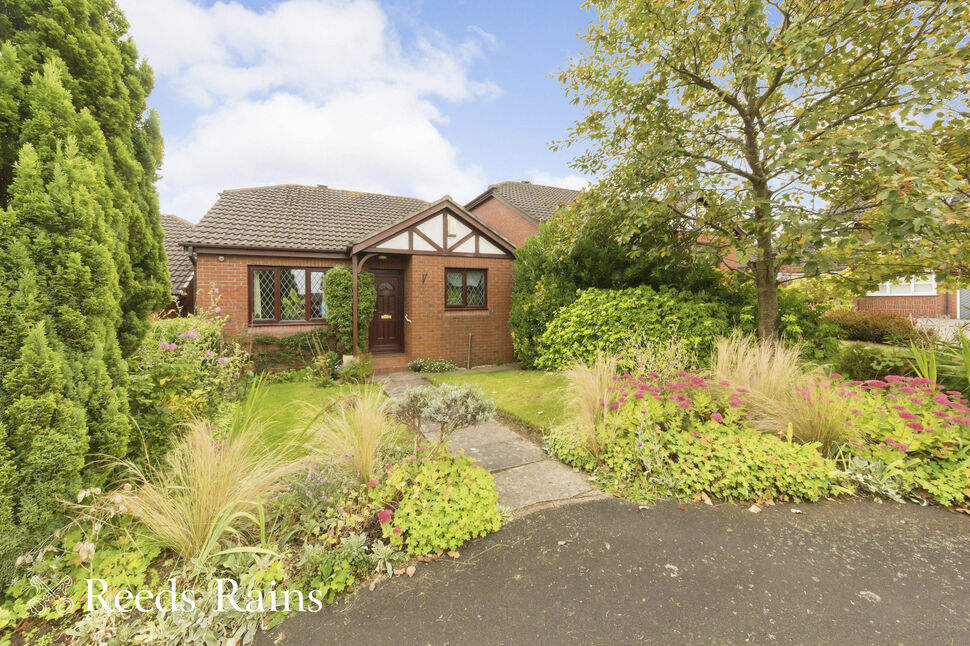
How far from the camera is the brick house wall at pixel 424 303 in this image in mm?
8758

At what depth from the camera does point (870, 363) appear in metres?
4.92

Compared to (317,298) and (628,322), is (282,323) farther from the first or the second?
(628,322)

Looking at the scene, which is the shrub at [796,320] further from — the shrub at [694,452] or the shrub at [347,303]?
the shrub at [347,303]

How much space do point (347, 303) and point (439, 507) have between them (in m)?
7.79

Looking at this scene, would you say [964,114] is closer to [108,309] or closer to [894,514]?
[894,514]

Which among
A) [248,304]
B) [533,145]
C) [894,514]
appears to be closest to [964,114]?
[894,514]

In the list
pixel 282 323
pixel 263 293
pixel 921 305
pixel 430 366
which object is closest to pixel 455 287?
pixel 430 366

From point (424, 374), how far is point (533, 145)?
5.67m

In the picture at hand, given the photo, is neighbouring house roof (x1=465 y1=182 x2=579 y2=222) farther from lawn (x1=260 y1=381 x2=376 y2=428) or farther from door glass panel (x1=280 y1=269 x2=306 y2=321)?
lawn (x1=260 y1=381 x2=376 y2=428)

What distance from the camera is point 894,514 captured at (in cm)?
272

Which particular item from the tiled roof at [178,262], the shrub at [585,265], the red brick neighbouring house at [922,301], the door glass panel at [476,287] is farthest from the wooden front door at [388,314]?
the red brick neighbouring house at [922,301]

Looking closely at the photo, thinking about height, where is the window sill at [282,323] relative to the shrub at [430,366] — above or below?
above

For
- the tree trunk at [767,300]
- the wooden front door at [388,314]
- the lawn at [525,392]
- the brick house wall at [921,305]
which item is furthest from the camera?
the brick house wall at [921,305]

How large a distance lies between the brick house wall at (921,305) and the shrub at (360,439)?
1890cm
